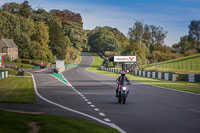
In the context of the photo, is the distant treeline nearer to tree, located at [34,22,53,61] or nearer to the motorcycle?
tree, located at [34,22,53,61]

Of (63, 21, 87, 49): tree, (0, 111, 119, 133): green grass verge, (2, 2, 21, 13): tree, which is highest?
(2, 2, 21, 13): tree

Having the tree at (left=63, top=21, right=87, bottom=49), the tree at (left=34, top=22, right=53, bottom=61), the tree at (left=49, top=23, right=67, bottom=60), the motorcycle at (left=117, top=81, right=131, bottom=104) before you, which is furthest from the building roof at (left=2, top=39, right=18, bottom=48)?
the motorcycle at (left=117, top=81, right=131, bottom=104)

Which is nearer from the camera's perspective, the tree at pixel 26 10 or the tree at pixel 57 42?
the tree at pixel 57 42

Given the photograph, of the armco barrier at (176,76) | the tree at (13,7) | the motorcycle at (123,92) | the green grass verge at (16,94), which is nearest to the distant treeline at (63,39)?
the tree at (13,7)

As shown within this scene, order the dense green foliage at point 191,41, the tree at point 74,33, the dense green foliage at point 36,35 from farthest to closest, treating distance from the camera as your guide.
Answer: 1. the tree at point 74,33
2. the dense green foliage at point 191,41
3. the dense green foliage at point 36,35

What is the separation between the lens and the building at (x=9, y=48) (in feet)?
346

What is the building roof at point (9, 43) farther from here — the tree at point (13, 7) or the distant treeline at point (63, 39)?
the tree at point (13, 7)

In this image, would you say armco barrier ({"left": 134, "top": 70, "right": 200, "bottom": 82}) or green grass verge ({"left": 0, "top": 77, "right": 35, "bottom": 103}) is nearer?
green grass verge ({"left": 0, "top": 77, "right": 35, "bottom": 103})

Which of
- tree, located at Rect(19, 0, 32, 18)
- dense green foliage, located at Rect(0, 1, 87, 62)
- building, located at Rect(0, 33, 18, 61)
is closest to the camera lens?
building, located at Rect(0, 33, 18, 61)

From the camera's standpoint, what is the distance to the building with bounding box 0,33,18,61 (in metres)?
105

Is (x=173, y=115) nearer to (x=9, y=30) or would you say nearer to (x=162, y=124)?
(x=162, y=124)

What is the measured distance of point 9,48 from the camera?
10488 centimetres

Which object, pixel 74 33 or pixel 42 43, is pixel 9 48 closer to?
pixel 42 43

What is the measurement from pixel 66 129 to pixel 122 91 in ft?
25.6
